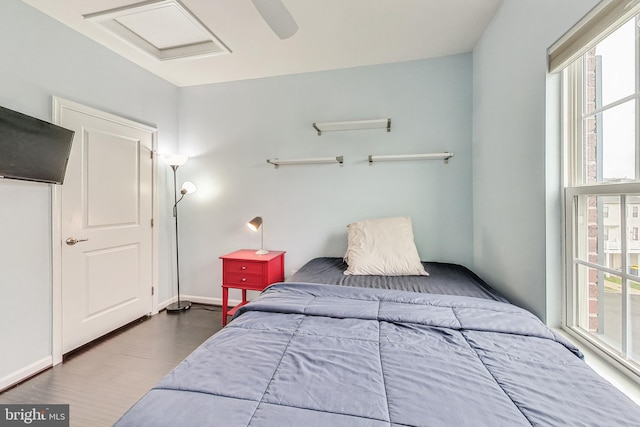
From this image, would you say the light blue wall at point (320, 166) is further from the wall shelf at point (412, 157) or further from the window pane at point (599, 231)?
the window pane at point (599, 231)

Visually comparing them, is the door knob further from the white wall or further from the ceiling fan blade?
the ceiling fan blade

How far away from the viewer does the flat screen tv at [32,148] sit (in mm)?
1618

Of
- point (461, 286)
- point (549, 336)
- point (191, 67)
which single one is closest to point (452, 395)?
point (549, 336)

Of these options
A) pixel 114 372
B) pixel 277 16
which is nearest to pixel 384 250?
pixel 277 16

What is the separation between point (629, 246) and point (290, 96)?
2.73 meters

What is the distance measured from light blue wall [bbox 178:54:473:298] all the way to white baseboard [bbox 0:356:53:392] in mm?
1317

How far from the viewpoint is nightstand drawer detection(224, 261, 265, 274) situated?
2.46 m

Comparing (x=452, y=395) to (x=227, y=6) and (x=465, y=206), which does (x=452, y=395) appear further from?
(x=227, y=6)

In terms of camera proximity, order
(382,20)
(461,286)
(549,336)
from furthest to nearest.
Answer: (382,20)
(461,286)
(549,336)

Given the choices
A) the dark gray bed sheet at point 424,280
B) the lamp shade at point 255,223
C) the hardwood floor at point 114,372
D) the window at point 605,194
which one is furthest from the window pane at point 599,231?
the hardwood floor at point 114,372

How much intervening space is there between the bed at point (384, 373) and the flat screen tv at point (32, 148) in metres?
1.74

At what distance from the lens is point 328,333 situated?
114 centimetres

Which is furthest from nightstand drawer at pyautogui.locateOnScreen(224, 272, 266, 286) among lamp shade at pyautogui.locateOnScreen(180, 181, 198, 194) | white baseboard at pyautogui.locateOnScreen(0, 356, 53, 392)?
white baseboard at pyautogui.locateOnScreen(0, 356, 53, 392)

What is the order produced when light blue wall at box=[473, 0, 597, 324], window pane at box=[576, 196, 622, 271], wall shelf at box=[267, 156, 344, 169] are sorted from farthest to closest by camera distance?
1. wall shelf at box=[267, 156, 344, 169]
2. light blue wall at box=[473, 0, 597, 324]
3. window pane at box=[576, 196, 622, 271]
